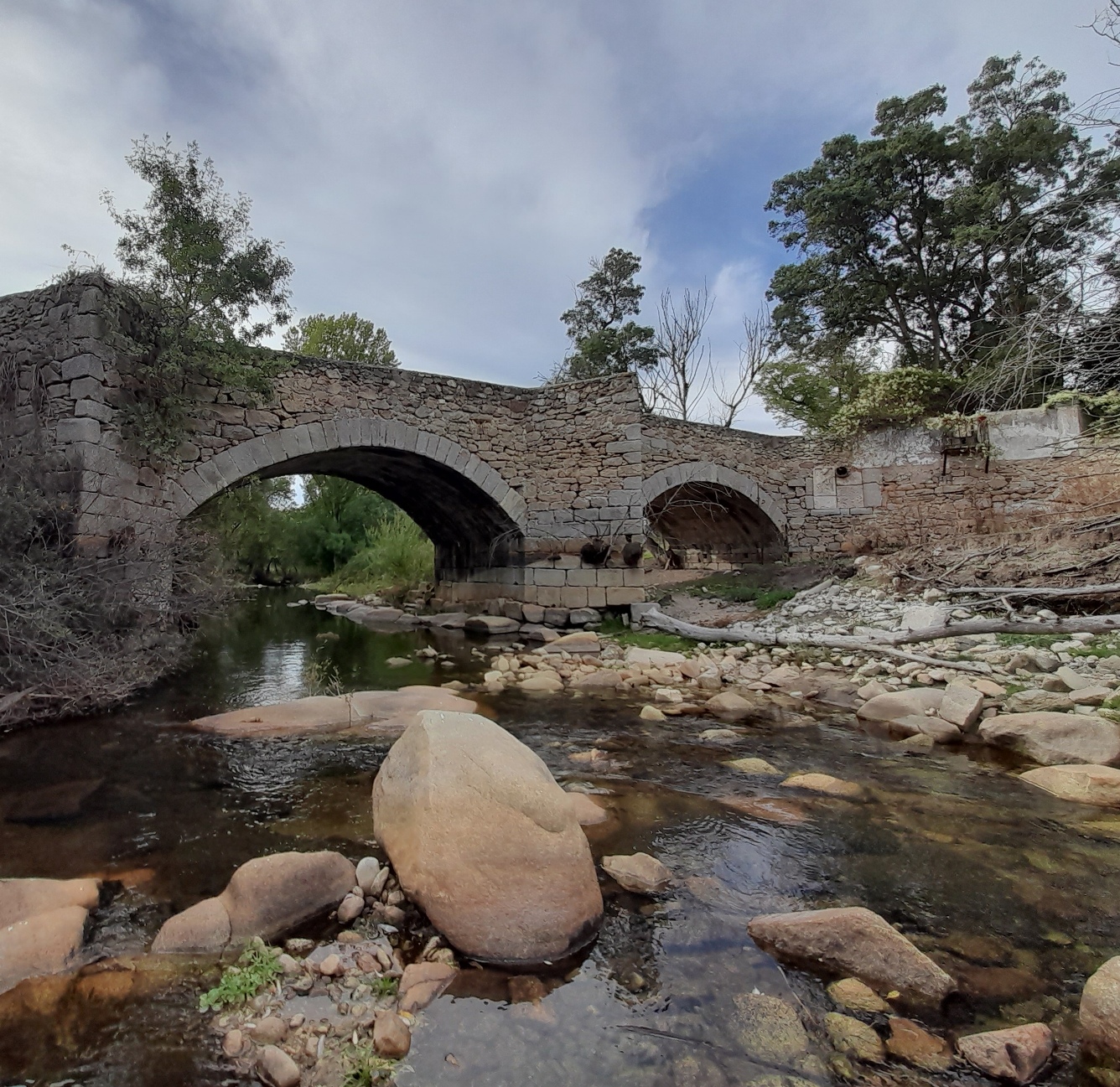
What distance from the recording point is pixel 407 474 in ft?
35.0

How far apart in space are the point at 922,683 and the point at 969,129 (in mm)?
17178

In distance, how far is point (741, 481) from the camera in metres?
12.7

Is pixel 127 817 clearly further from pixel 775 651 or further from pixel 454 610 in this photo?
pixel 454 610

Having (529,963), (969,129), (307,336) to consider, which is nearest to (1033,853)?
(529,963)

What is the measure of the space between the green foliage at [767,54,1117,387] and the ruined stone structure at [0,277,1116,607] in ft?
13.2

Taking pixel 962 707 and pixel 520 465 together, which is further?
pixel 520 465

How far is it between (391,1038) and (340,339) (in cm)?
2208

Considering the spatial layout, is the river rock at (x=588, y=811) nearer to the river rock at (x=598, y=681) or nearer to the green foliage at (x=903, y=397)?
the river rock at (x=598, y=681)

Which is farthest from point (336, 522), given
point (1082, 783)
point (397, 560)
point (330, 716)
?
point (1082, 783)

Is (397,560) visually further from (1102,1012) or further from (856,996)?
(1102,1012)

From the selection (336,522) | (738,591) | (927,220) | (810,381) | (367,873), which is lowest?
(367,873)

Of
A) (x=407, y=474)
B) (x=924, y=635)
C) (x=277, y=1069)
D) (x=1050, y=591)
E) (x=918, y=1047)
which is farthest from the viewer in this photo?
(x=407, y=474)

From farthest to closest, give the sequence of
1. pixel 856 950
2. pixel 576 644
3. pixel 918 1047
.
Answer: pixel 576 644 → pixel 856 950 → pixel 918 1047

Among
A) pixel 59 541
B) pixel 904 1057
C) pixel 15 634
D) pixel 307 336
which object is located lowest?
pixel 904 1057
